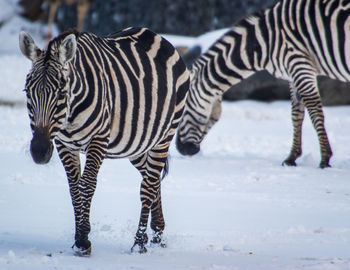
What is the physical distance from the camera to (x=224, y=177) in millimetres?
7766

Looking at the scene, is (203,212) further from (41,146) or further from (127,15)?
(127,15)

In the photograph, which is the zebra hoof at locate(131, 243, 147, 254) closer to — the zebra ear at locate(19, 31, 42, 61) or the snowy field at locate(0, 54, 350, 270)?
the snowy field at locate(0, 54, 350, 270)

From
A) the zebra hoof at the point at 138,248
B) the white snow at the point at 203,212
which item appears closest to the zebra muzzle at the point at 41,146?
the white snow at the point at 203,212

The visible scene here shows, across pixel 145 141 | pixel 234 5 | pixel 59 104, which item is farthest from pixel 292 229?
pixel 234 5

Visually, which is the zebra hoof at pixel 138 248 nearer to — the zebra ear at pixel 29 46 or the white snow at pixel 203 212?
the white snow at pixel 203 212

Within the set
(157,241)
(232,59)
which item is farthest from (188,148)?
(157,241)

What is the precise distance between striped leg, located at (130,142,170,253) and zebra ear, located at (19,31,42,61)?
1318 mm

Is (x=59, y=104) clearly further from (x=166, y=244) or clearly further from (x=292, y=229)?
(x=292, y=229)

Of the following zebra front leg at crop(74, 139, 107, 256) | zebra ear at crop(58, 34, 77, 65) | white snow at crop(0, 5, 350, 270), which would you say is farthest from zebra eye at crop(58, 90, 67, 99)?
white snow at crop(0, 5, 350, 270)

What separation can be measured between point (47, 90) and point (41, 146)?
355mm

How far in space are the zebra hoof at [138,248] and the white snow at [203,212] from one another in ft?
0.21

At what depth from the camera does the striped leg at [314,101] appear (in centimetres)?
842

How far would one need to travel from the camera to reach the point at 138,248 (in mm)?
4523

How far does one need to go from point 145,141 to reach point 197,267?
1.08 m
